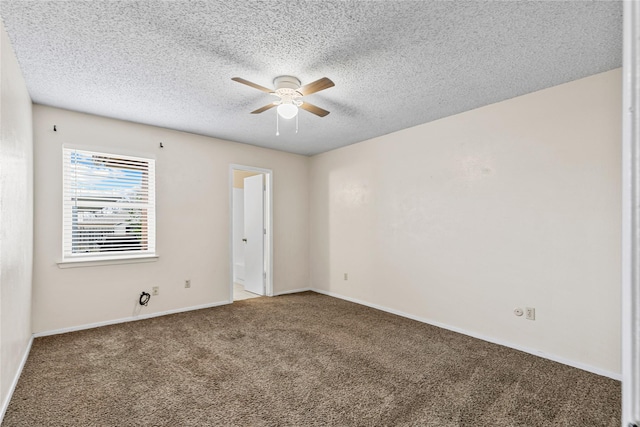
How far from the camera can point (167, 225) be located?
14.0 feet

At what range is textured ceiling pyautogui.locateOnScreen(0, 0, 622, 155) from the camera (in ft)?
6.42

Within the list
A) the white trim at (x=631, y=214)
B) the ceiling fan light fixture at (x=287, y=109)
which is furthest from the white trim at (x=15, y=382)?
the white trim at (x=631, y=214)

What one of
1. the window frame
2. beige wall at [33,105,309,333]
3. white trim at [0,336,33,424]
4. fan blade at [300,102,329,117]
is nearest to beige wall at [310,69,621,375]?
beige wall at [33,105,309,333]

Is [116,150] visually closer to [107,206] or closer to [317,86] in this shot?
[107,206]

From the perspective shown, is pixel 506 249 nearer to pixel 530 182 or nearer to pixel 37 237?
pixel 530 182

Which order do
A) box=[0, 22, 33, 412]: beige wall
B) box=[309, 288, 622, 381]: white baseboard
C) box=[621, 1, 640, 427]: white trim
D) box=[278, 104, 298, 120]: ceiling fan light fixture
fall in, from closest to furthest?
box=[621, 1, 640, 427]: white trim < box=[0, 22, 33, 412]: beige wall < box=[309, 288, 622, 381]: white baseboard < box=[278, 104, 298, 120]: ceiling fan light fixture

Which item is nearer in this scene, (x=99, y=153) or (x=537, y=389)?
(x=537, y=389)

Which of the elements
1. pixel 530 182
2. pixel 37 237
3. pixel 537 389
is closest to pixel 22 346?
pixel 37 237

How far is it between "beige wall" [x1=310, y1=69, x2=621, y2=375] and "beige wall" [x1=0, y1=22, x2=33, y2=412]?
3.73 metres

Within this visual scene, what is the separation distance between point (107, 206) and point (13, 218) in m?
1.55

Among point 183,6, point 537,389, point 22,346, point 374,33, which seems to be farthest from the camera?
point 22,346

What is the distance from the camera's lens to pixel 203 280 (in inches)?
181

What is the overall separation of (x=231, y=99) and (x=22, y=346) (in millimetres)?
2808

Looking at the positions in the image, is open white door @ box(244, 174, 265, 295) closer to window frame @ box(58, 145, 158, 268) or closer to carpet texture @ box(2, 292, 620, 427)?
window frame @ box(58, 145, 158, 268)
